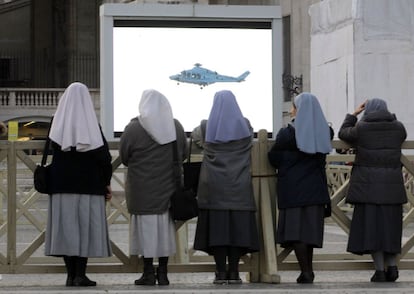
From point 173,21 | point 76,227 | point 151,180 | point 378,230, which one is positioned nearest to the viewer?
point 76,227

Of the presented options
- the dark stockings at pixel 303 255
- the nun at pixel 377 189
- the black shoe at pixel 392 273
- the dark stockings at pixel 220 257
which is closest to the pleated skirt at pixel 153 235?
the dark stockings at pixel 220 257

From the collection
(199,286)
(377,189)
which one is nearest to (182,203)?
(199,286)

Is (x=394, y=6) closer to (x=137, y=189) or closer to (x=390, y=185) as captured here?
(x=390, y=185)

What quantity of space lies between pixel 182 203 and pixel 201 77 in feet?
10.1

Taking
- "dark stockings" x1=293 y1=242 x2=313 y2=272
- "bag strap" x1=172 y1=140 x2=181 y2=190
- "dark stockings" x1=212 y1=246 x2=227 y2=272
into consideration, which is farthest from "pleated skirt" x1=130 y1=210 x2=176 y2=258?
"dark stockings" x1=293 y1=242 x2=313 y2=272

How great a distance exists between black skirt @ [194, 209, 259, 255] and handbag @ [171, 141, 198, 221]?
0.56ft

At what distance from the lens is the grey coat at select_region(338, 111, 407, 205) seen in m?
10.6

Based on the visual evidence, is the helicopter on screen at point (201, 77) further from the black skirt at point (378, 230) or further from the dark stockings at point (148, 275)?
the dark stockings at point (148, 275)

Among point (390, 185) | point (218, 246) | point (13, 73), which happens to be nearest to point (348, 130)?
point (390, 185)

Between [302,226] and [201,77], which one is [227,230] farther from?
[201,77]

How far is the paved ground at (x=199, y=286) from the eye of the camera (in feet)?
32.2

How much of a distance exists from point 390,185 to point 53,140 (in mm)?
2914

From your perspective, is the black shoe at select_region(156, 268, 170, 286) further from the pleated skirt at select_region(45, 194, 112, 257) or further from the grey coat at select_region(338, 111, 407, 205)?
the grey coat at select_region(338, 111, 407, 205)

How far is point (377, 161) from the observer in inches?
419
